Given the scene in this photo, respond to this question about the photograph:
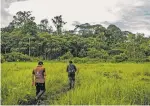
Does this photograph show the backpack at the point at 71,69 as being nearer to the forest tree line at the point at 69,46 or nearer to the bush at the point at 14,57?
the bush at the point at 14,57

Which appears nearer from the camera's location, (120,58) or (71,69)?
(71,69)

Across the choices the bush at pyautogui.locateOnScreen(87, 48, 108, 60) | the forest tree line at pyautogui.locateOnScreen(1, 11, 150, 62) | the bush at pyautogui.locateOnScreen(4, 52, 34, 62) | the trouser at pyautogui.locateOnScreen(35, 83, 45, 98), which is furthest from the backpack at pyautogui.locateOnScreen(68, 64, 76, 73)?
the bush at pyautogui.locateOnScreen(87, 48, 108, 60)

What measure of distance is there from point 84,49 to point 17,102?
155ft

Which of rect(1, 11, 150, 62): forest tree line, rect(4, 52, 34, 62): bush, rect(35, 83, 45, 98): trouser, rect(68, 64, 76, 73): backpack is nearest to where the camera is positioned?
rect(35, 83, 45, 98): trouser

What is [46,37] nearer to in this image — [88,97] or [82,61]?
[82,61]

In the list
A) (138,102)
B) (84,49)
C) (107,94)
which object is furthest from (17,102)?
(84,49)

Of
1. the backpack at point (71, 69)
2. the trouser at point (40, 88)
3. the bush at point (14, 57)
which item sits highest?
the bush at point (14, 57)

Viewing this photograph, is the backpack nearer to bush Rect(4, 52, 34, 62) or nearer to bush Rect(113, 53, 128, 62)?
bush Rect(4, 52, 34, 62)

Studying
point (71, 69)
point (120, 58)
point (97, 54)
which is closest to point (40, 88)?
point (71, 69)

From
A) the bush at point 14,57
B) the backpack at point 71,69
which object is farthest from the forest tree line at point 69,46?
the backpack at point 71,69

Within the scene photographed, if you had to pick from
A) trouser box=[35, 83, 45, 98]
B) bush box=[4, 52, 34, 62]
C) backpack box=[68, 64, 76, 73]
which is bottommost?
trouser box=[35, 83, 45, 98]

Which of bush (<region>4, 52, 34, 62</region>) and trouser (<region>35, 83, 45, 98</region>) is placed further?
bush (<region>4, 52, 34, 62</region>)

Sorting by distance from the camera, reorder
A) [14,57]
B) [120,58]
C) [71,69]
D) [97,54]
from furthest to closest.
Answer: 1. [97,54]
2. [120,58]
3. [14,57]
4. [71,69]

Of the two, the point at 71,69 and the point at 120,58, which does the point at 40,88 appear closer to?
the point at 71,69
